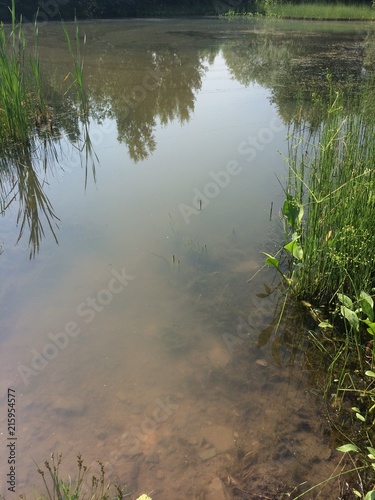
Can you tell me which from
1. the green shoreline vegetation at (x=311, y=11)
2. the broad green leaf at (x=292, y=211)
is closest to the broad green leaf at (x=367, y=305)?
the broad green leaf at (x=292, y=211)

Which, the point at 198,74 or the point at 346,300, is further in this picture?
the point at 198,74

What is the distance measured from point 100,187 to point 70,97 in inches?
101

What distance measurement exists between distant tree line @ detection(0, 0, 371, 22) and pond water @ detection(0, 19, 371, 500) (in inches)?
478

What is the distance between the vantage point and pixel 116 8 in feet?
51.4

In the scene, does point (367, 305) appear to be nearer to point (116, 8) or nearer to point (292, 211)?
point (292, 211)

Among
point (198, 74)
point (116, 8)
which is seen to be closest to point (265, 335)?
point (198, 74)

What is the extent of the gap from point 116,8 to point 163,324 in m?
16.6

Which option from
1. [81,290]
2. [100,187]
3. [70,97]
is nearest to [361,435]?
[81,290]

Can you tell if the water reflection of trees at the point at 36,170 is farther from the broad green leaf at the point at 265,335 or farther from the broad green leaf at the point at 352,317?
the broad green leaf at the point at 352,317

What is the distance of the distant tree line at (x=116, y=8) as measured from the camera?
14.2m

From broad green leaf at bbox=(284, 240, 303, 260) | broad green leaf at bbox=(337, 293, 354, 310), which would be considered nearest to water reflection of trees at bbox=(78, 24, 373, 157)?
broad green leaf at bbox=(284, 240, 303, 260)

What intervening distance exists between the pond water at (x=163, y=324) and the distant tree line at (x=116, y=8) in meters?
12.1

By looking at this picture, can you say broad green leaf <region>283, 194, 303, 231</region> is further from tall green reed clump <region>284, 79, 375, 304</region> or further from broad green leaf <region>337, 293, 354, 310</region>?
broad green leaf <region>337, 293, 354, 310</region>

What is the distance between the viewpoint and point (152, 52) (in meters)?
8.24
